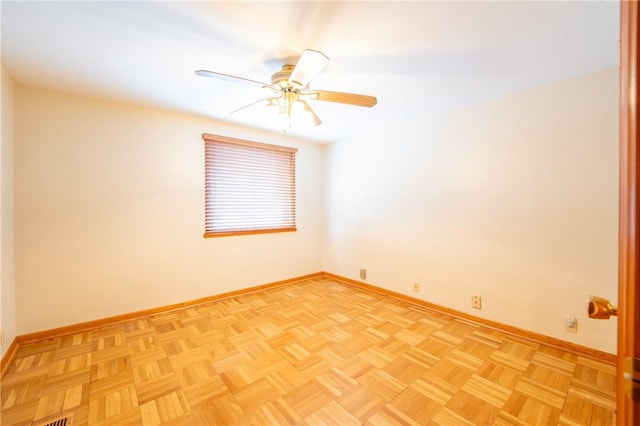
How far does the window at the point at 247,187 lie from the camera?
3.28m

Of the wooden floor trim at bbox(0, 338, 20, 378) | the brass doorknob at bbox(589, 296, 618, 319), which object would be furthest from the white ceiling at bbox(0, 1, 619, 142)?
the wooden floor trim at bbox(0, 338, 20, 378)

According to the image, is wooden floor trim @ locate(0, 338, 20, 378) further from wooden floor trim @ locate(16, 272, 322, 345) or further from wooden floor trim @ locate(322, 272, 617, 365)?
wooden floor trim @ locate(322, 272, 617, 365)

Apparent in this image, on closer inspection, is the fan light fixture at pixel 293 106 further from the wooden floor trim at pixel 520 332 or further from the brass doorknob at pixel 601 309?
the wooden floor trim at pixel 520 332

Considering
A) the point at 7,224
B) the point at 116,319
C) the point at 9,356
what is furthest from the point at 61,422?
the point at 7,224

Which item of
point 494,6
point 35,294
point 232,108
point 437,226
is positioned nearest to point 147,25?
point 232,108

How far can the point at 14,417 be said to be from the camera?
150 cm

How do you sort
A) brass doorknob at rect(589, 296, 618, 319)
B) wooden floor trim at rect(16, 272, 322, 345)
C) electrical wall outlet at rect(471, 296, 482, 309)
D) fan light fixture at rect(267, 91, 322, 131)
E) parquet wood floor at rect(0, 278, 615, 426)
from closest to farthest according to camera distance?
brass doorknob at rect(589, 296, 618, 319)
parquet wood floor at rect(0, 278, 615, 426)
fan light fixture at rect(267, 91, 322, 131)
wooden floor trim at rect(16, 272, 322, 345)
electrical wall outlet at rect(471, 296, 482, 309)

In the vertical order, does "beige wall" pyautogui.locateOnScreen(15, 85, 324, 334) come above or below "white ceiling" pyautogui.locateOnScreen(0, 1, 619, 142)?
below

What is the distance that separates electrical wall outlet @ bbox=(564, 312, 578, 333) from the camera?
212 cm

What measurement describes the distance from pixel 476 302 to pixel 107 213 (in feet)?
12.5

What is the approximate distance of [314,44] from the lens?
1712 mm

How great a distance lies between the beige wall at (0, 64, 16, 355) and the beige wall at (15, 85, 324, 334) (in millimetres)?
88

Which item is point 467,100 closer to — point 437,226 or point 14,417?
point 437,226

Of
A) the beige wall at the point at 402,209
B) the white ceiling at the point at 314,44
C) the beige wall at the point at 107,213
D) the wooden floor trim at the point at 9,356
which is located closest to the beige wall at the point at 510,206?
the beige wall at the point at 402,209
